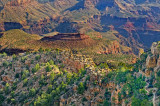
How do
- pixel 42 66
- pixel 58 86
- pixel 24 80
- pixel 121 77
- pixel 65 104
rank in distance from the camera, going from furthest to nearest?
pixel 42 66 → pixel 24 80 → pixel 58 86 → pixel 65 104 → pixel 121 77

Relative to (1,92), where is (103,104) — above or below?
above

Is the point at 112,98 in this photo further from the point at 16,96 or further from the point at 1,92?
the point at 1,92

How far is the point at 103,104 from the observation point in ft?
159

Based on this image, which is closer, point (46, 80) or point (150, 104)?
point (150, 104)

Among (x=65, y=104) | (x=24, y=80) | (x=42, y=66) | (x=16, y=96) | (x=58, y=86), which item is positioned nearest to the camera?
(x=65, y=104)

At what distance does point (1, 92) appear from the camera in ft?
255

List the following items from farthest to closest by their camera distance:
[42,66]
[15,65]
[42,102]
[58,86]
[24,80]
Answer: [15,65] < [42,66] < [24,80] < [58,86] < [42,102]

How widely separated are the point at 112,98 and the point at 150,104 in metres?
11.6

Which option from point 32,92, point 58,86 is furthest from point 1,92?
point 58,86

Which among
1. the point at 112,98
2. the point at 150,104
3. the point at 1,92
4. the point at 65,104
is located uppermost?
the point at 150,104

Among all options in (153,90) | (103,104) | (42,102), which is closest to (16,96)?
(42,102)

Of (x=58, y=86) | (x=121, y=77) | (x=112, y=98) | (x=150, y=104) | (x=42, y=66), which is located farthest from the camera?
(x=42, y=66)

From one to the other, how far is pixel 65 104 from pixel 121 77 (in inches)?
581

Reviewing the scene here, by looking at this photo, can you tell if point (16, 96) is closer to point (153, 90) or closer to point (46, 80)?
point (46, 80)
